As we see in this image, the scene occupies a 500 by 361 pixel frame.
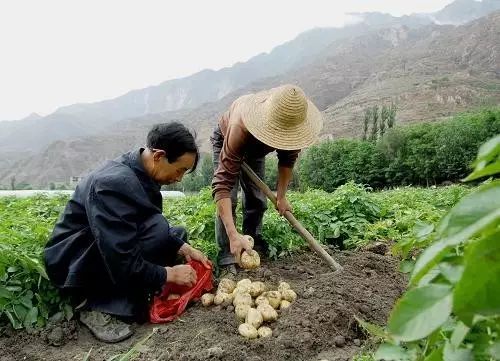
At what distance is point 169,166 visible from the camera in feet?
10.2

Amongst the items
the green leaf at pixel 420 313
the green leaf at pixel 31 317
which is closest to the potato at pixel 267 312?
the green leaf at pixel 31 317

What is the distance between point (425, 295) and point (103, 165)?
9.42 ft

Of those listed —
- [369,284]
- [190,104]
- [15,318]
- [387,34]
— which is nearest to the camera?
[15,318]

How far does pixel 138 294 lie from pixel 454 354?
281 centimetres

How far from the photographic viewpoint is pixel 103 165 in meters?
3.16

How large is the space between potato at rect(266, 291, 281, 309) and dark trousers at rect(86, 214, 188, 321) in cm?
72

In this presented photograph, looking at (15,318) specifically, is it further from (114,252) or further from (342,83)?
(342,83)

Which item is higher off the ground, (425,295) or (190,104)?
(425,295)

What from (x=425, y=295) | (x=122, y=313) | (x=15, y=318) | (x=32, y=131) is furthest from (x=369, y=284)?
(x=32, y=131)

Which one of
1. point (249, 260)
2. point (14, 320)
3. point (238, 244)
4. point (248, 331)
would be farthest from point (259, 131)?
point (14, 320)

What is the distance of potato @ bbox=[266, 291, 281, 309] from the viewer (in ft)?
10.5

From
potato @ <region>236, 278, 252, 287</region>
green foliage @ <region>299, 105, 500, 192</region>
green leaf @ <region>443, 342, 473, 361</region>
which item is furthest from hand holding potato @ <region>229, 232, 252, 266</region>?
green foliage @ <region>299, 105, 500, 192</region>

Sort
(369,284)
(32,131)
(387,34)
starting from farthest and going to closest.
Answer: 1. (32,131)
2. (387,34)
3. (369,284)

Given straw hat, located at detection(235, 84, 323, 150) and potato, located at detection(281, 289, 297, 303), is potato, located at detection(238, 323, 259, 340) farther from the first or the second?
straw hat, located at detection(235, 84, 323, 150)
